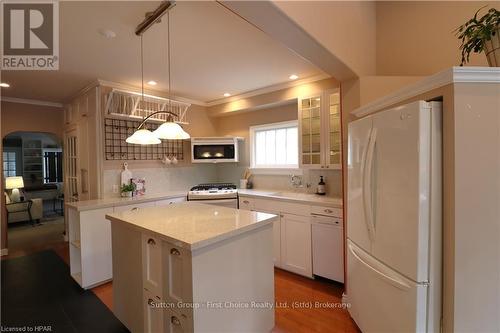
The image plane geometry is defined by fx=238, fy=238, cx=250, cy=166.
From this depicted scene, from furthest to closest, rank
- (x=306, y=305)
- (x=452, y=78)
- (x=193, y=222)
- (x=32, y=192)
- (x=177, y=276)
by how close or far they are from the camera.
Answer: (x=32, y=192), (x=306, y=305), (x=193, y=222), (x=177, y=276), (x=452, y=78)

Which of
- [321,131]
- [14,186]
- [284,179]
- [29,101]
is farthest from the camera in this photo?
[14,186]

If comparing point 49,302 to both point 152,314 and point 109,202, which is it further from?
point 152,314

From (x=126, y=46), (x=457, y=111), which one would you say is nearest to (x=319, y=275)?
(x=457, y=111)

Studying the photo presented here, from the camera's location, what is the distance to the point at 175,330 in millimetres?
1483

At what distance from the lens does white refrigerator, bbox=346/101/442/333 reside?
4.30ft

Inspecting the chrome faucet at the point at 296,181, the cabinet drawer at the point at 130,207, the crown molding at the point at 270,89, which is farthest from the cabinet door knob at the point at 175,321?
the crown molding at the point at 270,89

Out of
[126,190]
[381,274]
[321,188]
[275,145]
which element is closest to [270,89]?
[275,145]

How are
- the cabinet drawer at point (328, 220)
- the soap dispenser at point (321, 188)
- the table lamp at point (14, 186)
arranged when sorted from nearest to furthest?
the cabinet drawer at point (328, 220) → the soap dispenser at point (321, 188) → the table lamp at point (14, 186)

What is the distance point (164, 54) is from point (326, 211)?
2.37 meters

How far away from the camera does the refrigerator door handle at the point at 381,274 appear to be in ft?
4.56

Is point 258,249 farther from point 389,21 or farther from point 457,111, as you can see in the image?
point 389,21

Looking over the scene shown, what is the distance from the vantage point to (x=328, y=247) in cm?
261

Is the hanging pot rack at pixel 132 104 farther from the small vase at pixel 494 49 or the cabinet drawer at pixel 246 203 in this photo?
the small vase at pixel 494 49

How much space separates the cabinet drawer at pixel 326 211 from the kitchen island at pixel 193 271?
3.39ft
